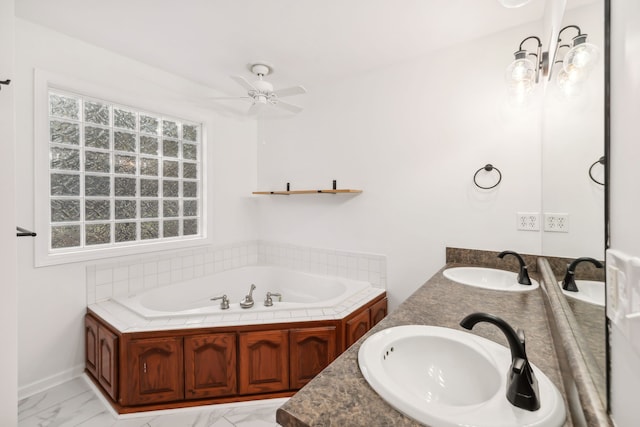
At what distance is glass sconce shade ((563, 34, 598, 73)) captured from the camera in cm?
72

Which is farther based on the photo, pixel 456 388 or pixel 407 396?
pixel 456 388

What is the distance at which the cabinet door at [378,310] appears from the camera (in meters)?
2.34

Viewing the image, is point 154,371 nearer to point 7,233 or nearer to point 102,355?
point 102,355

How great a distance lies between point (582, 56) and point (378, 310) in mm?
2096

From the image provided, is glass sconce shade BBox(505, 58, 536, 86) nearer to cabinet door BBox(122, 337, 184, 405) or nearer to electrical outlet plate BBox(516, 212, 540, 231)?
electrical outlet plate BBox(516, 212, 540, 231)

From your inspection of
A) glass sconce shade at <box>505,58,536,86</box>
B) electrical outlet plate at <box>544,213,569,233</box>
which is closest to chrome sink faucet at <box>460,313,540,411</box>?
electrical outlet plate at <box>544,213,569,233</box>

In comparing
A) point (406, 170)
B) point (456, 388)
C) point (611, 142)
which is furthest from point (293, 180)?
point (611, 142)

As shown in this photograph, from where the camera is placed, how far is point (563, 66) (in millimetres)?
1078

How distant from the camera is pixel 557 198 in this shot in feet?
4.29

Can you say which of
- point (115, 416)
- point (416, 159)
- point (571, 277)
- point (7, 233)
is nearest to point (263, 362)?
point (115, 416)

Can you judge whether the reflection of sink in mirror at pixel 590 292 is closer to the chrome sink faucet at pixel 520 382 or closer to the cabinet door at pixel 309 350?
the chrome sink faucet at pixel 520 382

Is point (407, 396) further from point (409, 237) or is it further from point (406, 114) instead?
point (406, 114)

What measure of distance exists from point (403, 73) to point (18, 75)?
9.50ft

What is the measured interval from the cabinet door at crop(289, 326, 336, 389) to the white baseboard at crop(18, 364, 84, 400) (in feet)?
5.71
